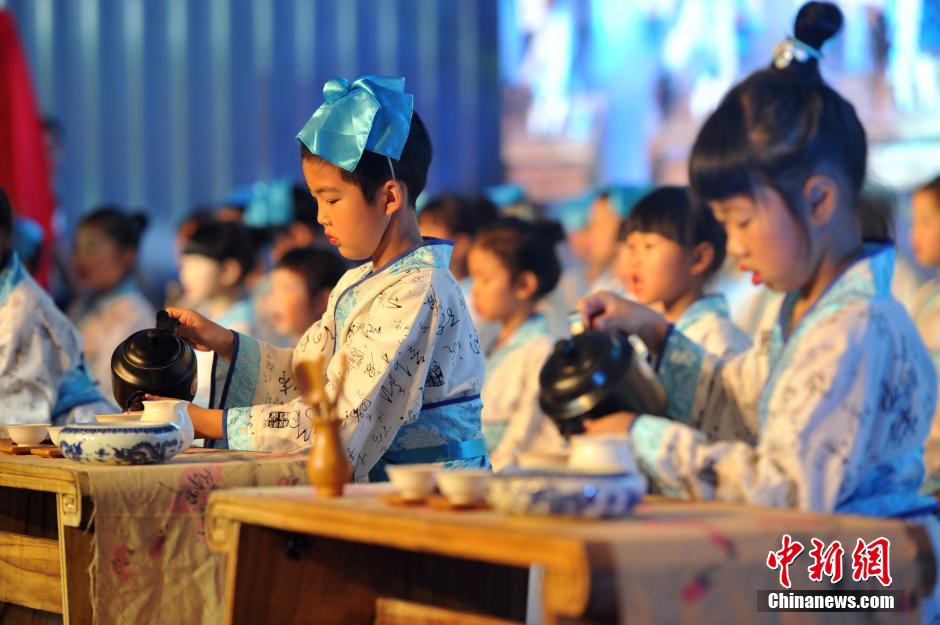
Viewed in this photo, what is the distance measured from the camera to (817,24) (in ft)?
7.13

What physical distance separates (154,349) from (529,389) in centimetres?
206

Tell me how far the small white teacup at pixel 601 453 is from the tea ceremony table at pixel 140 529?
828mm

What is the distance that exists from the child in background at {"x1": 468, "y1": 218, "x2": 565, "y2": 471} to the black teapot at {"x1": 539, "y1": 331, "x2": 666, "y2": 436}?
2.55 meters

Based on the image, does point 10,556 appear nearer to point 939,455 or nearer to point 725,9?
point 939,455

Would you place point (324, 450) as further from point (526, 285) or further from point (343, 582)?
point (526, 285)

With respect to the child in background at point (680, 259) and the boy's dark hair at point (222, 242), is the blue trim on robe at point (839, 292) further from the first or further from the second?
the boy's dark hair at point (222, 242)

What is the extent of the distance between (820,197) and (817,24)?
1.06 ft

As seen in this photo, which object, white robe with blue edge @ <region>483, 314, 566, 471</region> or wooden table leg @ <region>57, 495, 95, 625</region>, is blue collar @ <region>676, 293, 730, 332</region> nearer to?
white robe with blue edge @ <region>483, 314, 566, 471</region>

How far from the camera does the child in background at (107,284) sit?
5836 mm

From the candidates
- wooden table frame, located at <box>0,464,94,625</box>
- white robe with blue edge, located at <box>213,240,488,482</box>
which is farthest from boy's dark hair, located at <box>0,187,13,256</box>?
white robe with blue edge, located at <box>213,240,488,482</box>

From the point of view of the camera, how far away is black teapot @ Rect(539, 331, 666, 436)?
1.95 meters

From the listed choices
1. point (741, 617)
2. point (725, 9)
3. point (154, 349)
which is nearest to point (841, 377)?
point (741, 617)

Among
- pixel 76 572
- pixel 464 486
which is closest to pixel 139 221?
pixel 76 572

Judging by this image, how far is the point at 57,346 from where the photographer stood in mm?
3730
